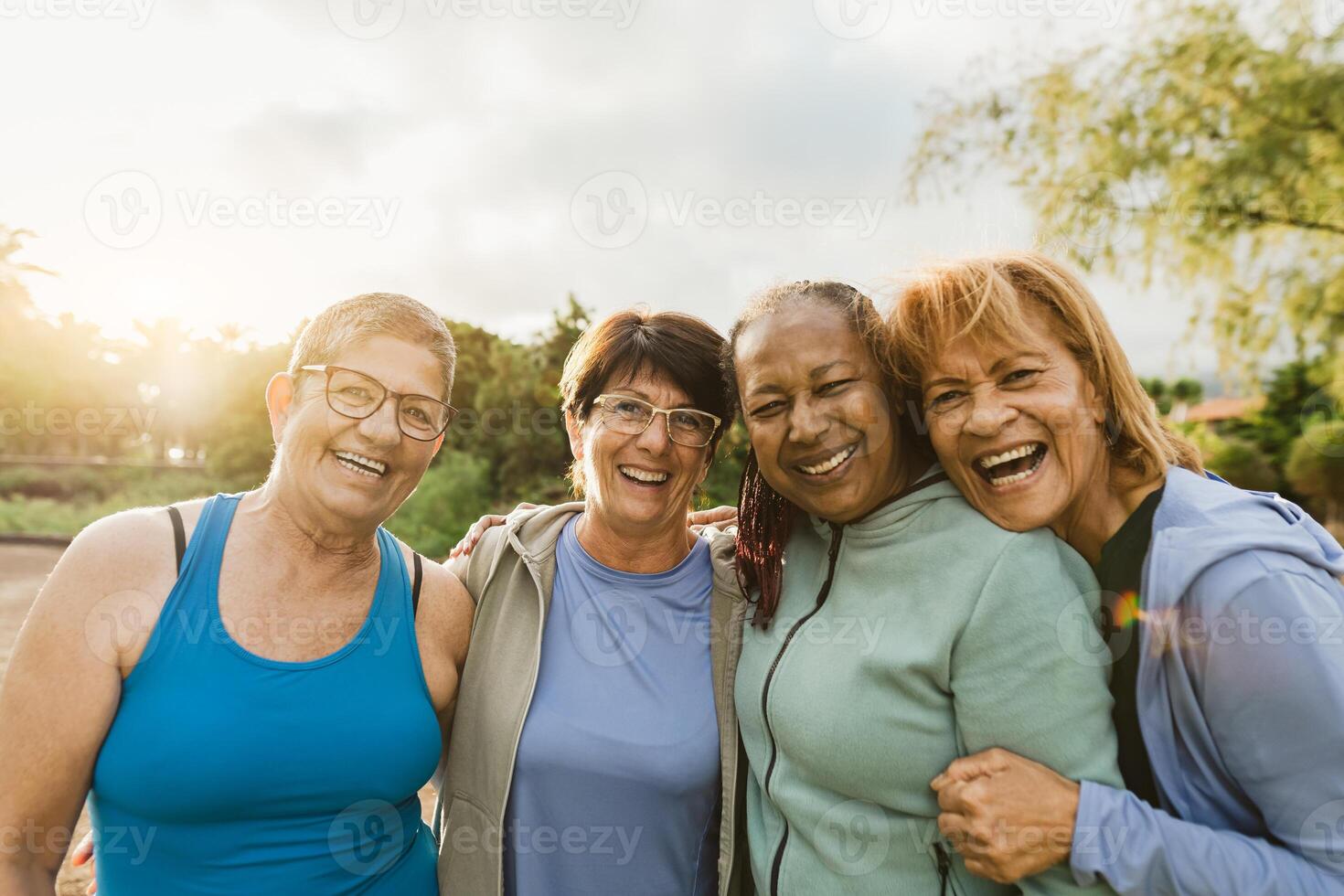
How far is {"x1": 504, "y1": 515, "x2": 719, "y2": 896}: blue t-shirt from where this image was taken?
2.37m

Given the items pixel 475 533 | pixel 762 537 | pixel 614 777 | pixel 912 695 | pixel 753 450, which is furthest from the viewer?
pixel 475 533

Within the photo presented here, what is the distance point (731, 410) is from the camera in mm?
2889

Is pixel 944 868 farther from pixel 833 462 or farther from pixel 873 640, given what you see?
pixel 833 462

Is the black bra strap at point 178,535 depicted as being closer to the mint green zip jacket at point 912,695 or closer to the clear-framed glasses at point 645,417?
the clear-framed glasses at point 645,417

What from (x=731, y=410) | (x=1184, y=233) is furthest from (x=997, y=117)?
(x=731, y=410)

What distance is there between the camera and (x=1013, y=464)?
6.67 ft

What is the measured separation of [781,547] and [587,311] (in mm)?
13961

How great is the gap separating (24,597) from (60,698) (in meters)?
14.1

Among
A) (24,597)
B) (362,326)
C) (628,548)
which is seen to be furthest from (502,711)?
(24,597)

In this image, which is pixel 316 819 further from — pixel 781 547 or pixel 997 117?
pixel 997 117

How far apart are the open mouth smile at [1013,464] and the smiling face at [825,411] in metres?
0.29

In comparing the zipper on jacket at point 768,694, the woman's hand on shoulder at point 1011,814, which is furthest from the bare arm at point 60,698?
the woman's hand on shoulder at point 1011,814

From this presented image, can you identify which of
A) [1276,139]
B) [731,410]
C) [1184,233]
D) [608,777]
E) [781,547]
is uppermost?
[1276,139]

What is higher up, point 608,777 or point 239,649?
point 239,649
